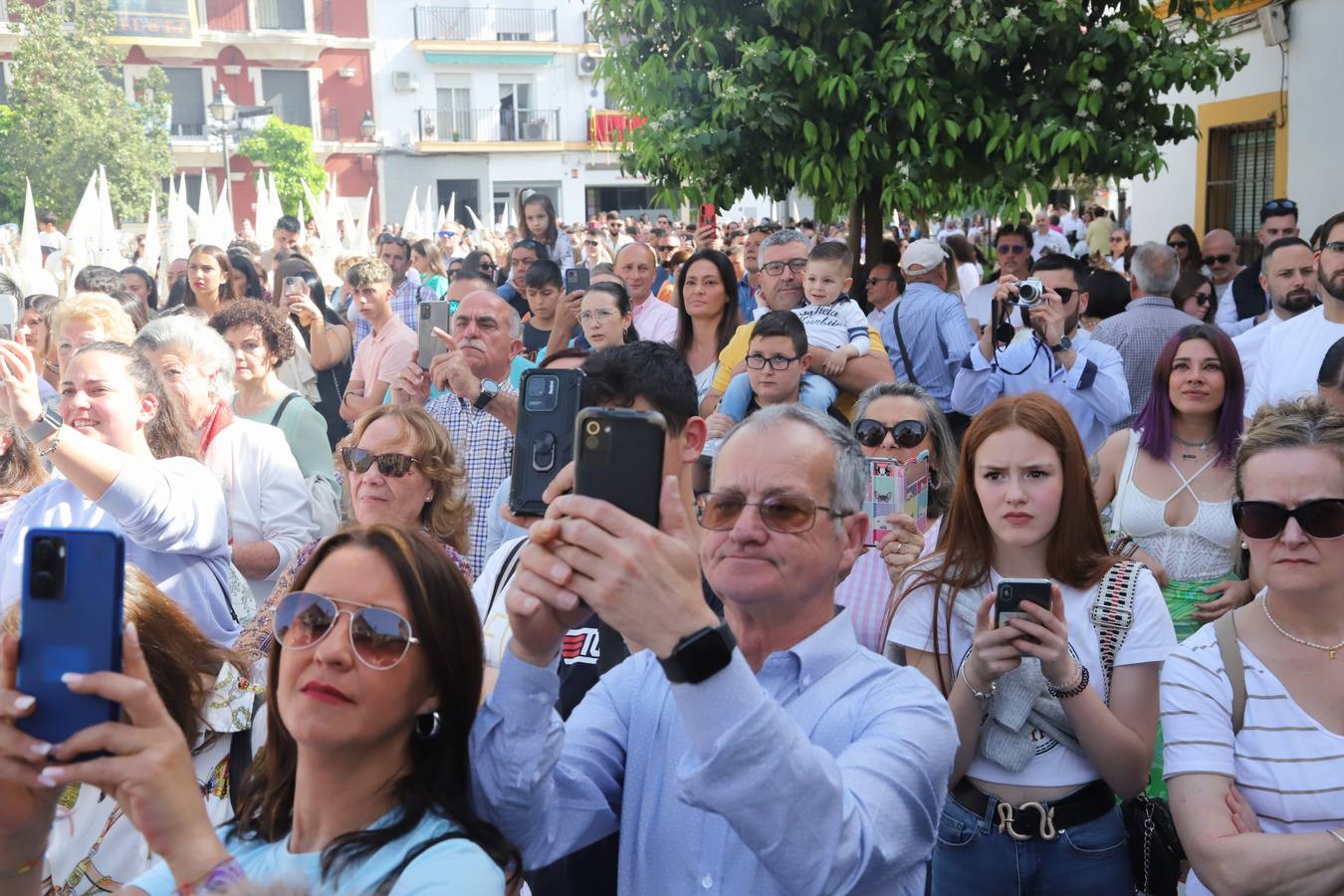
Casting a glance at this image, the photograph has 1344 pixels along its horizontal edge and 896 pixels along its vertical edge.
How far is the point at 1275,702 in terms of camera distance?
2.93 m

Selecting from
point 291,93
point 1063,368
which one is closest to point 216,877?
point 1063,368

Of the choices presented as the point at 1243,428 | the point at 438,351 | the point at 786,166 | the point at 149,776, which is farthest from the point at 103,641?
the point at 786,166

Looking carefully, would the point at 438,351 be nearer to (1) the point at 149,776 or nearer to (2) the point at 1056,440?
(2) the point at 1056,440

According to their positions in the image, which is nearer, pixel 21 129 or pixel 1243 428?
pixel 1243 428

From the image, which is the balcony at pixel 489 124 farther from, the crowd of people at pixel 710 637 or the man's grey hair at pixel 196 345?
the man's grey hair at pixel 196 345

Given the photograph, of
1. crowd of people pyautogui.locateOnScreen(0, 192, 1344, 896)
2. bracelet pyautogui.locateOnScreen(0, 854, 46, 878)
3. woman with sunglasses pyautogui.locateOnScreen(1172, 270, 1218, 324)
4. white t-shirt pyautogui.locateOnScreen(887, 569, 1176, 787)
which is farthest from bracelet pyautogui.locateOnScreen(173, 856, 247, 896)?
woman with sunglasses pyautogui.locateOnScreen(1172, 270, 1218, 324)

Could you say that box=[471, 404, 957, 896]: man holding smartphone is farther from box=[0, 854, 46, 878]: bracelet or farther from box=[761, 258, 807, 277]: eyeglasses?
box=[761, 258, 807, 277]: eyeglasses

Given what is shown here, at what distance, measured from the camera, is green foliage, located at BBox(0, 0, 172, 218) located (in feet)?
107

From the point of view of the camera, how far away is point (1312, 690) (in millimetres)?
2939

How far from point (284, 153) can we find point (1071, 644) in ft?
121

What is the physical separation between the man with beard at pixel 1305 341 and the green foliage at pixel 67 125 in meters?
30.7

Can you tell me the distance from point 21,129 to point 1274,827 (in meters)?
35.1

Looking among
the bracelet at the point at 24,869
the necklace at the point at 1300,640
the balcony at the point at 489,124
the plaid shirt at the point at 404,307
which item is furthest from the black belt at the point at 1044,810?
the balcony at the point at 489,124

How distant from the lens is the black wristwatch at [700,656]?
1.74 meters
